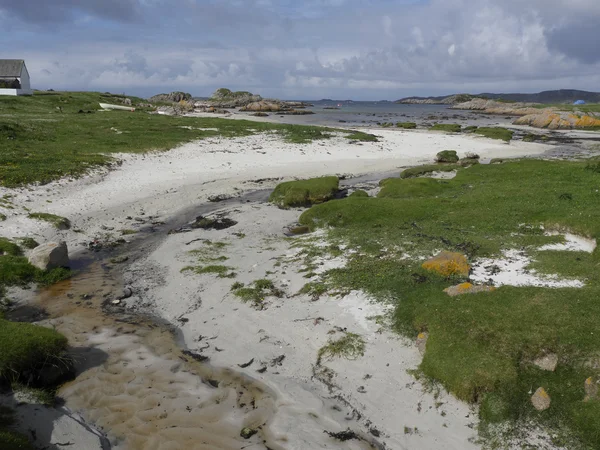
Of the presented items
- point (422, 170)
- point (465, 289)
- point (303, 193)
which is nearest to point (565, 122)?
point (422, 170)

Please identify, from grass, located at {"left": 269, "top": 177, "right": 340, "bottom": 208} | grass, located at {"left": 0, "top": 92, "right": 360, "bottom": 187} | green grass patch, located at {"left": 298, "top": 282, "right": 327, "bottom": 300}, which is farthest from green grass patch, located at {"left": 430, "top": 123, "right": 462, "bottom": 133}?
green grass patch, located at {"left": 298, "top": 282, "right": 327, "bottom": 300}

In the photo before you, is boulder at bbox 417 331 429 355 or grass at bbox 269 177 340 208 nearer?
boulder at bbox 417 331 429 355

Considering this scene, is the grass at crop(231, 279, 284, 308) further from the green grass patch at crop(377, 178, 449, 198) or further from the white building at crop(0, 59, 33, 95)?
the white building at crop(0, 59, 33, 95)

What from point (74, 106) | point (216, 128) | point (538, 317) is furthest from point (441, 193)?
point (74, 106)

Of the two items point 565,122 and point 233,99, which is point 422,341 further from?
point 233,99

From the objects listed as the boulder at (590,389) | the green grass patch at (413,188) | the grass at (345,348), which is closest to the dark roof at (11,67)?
the green grass patch at (413,188)
